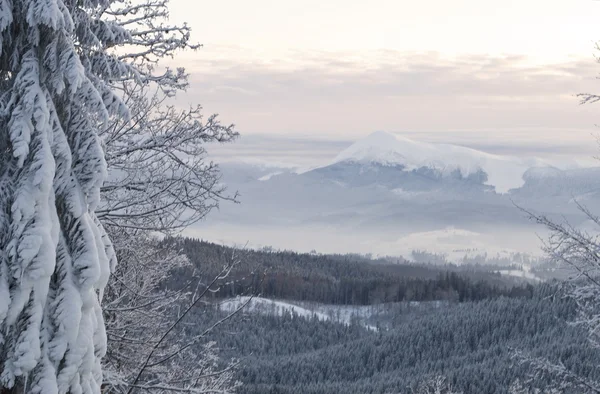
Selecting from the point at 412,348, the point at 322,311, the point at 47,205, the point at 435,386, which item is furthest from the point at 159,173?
the point at 322,311

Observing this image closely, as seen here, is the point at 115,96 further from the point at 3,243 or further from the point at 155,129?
the point at 155,129

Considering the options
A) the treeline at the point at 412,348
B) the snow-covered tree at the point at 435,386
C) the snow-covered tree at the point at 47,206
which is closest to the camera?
the snow-covered tree at the point at 47,206

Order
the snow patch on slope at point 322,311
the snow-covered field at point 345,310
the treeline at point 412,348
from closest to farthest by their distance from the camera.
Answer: the treeline at point 412,348 < the snow patch on slope at point 322,311 < the snow-covered field at point 345,310

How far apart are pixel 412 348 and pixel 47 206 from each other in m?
116

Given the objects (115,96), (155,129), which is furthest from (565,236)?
(115,96)

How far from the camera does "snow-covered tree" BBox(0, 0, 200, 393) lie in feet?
15.8

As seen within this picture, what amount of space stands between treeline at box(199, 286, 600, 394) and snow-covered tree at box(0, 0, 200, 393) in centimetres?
7362

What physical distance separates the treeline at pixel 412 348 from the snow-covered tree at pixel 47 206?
73616 mm

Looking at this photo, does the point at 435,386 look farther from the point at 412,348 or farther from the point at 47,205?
the point at 47,205

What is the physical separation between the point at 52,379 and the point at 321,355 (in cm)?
11135

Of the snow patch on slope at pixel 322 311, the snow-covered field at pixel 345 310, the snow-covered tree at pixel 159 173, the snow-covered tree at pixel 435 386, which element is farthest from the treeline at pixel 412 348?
the snow-covered tree at pixel 159 173

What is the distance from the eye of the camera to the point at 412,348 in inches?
4540

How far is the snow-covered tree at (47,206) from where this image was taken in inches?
Answer: 190

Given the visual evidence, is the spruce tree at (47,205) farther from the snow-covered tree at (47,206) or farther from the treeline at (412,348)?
the treeline at (412,348)
